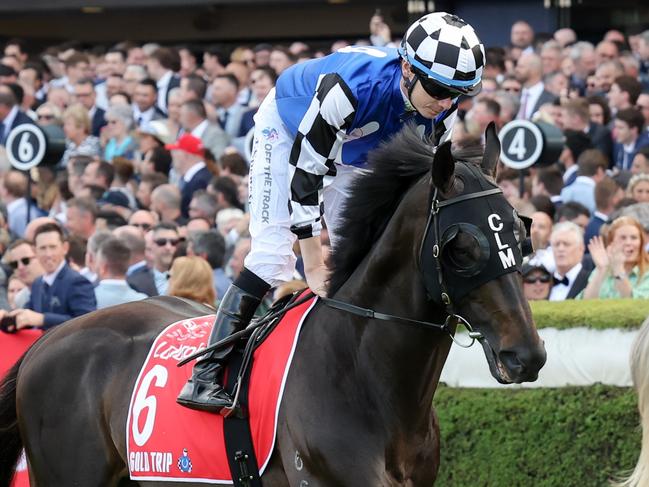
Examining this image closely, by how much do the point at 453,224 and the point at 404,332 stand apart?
1.51ft

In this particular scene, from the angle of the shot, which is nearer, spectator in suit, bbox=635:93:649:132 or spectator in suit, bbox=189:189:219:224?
spectator in suit, bbox=189:189:219:224

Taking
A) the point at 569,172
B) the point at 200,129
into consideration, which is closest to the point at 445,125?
the point at 569,172

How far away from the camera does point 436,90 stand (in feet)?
14.9

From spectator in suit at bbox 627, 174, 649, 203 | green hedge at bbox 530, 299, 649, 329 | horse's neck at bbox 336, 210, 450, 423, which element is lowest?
green hedge at bbox 530, 299, 649, 329

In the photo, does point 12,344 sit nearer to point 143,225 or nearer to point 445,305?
point 143,225

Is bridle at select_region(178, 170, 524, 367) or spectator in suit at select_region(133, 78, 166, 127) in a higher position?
bridle at select_region(178, 170, 524, 367)

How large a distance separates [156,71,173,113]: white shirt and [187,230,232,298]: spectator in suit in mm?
6423

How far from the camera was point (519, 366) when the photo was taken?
398cm

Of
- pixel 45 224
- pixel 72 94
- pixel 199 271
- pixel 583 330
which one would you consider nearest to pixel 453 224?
pixel 583 330

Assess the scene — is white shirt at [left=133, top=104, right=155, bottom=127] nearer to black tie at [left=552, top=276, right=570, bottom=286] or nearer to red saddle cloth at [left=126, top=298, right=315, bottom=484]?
black tie at [left=552, top=276, right=570, bottom=286]

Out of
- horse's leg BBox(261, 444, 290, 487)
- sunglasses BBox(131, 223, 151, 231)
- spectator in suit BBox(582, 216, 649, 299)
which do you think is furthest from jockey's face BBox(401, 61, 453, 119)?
sunglasses BBox(131, 223, 151, 231)

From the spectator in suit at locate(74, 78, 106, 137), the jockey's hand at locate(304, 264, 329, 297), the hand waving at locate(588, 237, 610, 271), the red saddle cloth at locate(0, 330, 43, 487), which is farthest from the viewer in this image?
the spectator in suit at locate(74, 78, 106, 137)

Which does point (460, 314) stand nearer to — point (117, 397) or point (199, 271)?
point (117, 397)

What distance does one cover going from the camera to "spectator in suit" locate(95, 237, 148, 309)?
8.68 meters
